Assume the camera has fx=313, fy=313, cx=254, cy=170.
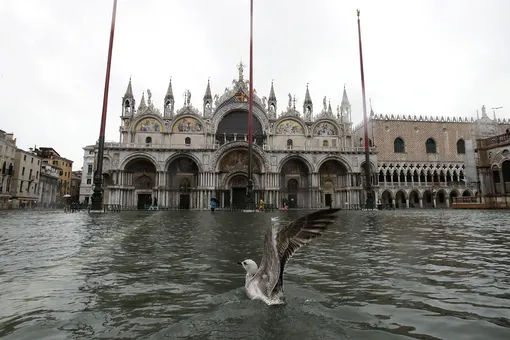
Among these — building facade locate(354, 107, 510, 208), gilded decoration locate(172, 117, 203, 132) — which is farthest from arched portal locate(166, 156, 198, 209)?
building facade locate(354, 107, 510, 208)

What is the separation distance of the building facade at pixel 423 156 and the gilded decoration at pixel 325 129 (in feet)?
27.5

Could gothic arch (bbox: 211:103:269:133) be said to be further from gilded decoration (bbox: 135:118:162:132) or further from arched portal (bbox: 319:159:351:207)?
arched portal (bbox: 319:159:351:207)

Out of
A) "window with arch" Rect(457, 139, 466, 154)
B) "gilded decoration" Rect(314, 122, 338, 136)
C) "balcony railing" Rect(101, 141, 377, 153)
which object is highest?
"gilded decoration" Rect(314, 122, 338, 136)

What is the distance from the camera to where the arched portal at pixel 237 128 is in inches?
1613

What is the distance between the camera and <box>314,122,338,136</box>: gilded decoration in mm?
42312

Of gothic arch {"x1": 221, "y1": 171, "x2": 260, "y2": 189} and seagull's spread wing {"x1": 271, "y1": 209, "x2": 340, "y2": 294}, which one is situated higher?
gothic arch {"x1": 221, "y1": 171, "x2": 260, "y2": 189}

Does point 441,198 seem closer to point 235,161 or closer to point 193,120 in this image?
point 235,161

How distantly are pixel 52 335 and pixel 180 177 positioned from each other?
38.9m

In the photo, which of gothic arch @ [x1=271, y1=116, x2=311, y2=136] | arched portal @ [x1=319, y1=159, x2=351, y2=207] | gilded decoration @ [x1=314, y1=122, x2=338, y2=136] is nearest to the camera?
arched portal @ [x1=319, y1=159, x2=351, y2=207]

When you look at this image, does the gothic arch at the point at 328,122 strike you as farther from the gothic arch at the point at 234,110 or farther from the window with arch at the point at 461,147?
the window with arch at the point at 461,147

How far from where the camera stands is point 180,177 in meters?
40.1

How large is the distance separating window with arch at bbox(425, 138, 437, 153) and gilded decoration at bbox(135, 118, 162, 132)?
3954cm

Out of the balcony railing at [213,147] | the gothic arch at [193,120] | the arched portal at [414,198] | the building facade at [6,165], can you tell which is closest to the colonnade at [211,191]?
the balcony railing at [213,147]

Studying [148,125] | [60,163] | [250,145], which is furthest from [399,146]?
[60,163]
